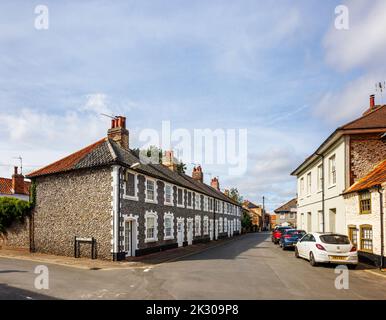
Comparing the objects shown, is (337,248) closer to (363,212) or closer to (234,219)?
(363,212)

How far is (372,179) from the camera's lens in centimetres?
1634

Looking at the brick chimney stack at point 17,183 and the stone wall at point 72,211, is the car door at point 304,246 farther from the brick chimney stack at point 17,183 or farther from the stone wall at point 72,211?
the brick chimney stack at point 17,183

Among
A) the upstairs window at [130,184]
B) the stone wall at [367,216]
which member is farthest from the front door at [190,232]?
the stone wall at [367,216]

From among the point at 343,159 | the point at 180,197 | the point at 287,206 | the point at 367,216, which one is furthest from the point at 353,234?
the point at 287,206

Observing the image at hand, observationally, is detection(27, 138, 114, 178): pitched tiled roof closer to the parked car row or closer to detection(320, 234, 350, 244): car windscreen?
the parked car row

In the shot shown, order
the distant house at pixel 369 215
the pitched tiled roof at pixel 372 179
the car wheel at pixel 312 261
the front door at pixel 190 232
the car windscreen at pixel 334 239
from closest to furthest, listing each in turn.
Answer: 1. the distant house at pixel 369 215
2. the car windscreen at pixel 334 239
3. the pitched tiled roof at pixel 372 179
4. the car wheel at pixel 312 261
5. the front door at pixel 190 232

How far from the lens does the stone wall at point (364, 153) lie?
18.9 metres

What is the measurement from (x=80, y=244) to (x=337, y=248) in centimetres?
1287

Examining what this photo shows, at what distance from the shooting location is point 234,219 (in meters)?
55.6

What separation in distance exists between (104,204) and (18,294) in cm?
925

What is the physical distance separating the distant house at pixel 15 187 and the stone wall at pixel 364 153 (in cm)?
3417

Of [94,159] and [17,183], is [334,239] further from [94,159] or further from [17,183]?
[17,183]
